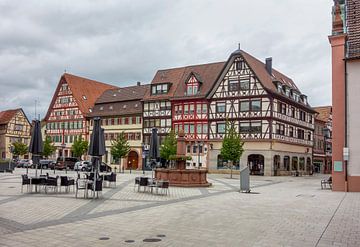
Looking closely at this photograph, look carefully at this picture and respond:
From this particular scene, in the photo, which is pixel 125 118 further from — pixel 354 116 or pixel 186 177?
pixel 354 116

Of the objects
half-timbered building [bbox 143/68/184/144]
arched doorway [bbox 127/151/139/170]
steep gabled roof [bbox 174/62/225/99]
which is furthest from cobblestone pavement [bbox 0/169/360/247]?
arched doorway [bbox 127/151/139/170]

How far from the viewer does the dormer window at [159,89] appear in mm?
57275

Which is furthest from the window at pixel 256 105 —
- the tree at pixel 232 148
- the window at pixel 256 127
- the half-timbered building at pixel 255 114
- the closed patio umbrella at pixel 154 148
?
the closed patio umbrella at pixel 154 148

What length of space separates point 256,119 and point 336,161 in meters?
23.4

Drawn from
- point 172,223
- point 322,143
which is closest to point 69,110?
point 322,143

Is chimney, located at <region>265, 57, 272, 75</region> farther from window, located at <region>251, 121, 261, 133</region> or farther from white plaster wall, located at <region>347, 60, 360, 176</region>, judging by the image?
white plaster wall, located at <region>347, 60, 360, 176</region>

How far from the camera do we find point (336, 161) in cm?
2427

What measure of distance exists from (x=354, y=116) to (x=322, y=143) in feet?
170

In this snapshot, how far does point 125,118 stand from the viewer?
61344 millimetres

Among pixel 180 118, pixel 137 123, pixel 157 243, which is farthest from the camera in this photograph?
pixel 137 123

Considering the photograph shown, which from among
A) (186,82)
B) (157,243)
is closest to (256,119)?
(186,82)

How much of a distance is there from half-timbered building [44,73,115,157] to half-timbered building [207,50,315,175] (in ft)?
84.8

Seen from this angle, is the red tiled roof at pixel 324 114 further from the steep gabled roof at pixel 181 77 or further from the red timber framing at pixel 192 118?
the red timber framing at pixel 192 118

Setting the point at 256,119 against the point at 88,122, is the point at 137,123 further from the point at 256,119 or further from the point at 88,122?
the point at 256,119
